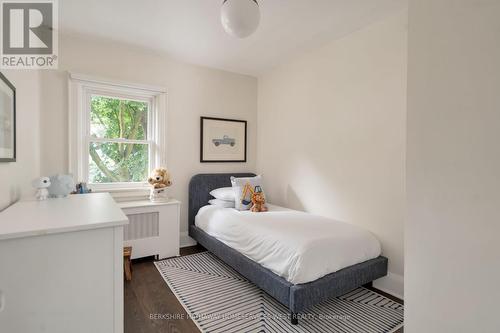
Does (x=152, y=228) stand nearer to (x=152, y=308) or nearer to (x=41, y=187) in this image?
(x=152, y=308)

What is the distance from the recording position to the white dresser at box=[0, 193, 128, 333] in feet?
3.24

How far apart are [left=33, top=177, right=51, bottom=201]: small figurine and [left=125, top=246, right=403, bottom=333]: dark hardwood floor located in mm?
1037

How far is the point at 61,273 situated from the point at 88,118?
2.35 meters

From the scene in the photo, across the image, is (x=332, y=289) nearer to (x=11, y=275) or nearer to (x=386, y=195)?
(x=386, y=195)

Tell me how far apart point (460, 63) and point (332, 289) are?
161cm

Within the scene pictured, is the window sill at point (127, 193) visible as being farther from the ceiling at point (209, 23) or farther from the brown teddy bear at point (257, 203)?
the ceiling at point (209, 23)

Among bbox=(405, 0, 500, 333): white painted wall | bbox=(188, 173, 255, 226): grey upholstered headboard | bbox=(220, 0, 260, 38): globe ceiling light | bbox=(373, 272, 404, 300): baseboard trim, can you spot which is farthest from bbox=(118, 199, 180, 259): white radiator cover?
bbox=(405, 0, 500, 333): white painted wall

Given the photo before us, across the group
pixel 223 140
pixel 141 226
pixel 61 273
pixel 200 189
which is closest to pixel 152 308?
pixel 141 226

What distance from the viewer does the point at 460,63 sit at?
1.03m

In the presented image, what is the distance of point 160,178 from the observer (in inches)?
121

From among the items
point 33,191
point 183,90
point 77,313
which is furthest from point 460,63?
point 183,90

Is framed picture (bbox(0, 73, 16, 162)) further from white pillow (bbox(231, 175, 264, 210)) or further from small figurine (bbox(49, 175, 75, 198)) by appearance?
white pillow (bbox(231, 175, 264, 210))

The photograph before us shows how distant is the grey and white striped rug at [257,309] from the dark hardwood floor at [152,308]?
0.22 feet

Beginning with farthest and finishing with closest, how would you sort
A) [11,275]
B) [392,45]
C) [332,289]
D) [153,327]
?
[392,45]
[332,289]
[153,327]
[11,275]
